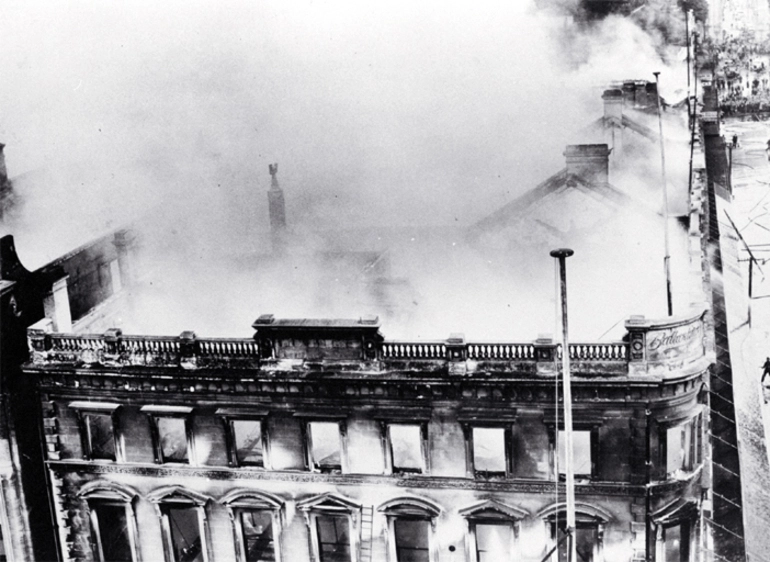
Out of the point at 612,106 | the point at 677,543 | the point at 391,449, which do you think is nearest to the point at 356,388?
the point at 391,449

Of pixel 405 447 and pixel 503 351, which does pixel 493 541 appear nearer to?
pixel 405 447

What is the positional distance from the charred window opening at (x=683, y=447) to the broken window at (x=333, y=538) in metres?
8.74

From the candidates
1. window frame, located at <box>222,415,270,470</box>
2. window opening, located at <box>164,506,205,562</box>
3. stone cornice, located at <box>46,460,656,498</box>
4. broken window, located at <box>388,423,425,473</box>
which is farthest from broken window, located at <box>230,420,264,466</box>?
broken window, located at <box>388,423,425,473</box>

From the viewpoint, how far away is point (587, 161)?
30.2m

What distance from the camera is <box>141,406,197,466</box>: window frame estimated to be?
23328mm

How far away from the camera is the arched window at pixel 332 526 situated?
2298cm

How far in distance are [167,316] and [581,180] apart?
14947 mm

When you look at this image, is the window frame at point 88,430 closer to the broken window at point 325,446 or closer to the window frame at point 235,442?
the window frame at point 235,442

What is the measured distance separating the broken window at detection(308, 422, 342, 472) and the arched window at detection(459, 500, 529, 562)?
12.3 ft

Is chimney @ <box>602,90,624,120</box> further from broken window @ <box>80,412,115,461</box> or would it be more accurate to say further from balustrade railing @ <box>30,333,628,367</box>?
broken window @ <box>80,412,115,461</box>

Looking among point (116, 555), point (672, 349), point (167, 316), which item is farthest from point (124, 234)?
point (672, 349)

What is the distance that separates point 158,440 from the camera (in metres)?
23.7

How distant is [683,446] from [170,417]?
13629 mm

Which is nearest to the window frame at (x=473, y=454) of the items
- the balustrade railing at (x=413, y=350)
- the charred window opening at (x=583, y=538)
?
the charred window opening at (x=583, y=538)
